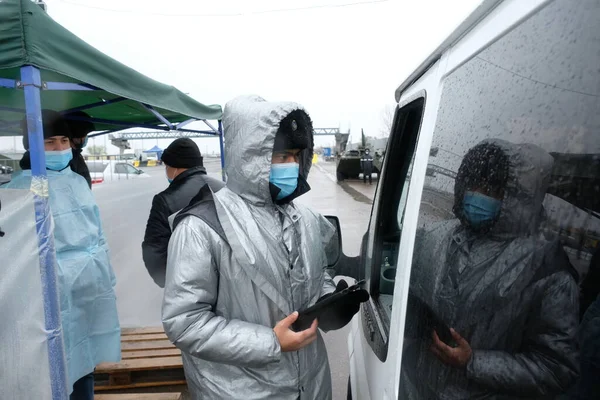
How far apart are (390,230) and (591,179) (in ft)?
5.11

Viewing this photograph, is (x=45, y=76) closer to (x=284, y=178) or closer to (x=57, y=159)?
(x=57, y=159)

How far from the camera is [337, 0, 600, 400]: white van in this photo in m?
0.57

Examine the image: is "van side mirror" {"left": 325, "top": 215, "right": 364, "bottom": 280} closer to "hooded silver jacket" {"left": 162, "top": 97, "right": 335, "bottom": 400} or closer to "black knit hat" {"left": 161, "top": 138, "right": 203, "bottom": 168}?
"hooded silver jacket" {"left": 162, "top": 97, "right": 335, "bottom": 400}

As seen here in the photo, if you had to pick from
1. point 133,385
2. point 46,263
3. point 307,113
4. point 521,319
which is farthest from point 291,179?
point 133,385

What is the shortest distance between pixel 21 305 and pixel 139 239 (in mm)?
5966

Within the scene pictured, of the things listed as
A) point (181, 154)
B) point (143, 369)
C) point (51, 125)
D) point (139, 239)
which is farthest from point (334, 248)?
point (139, 239)

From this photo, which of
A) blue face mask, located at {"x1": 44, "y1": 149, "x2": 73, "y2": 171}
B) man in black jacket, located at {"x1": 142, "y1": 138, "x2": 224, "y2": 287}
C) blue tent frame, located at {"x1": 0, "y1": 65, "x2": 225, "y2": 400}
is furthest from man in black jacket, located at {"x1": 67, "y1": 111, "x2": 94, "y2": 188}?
blue tent frame, located at {"x1": 0, "y1": 65, "x2": 225, "y2": 400}

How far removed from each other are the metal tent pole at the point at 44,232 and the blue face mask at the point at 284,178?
991 mm

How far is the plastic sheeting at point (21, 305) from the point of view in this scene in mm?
1534

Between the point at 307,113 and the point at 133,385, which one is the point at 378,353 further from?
the point at 133,385

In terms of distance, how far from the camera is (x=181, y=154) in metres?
2.87

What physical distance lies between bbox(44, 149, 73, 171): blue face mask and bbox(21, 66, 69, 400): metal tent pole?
659mm

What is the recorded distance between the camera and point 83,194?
2.41 meters

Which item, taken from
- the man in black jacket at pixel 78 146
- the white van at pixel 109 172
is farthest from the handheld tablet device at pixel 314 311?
the white van at pixel 109 172
